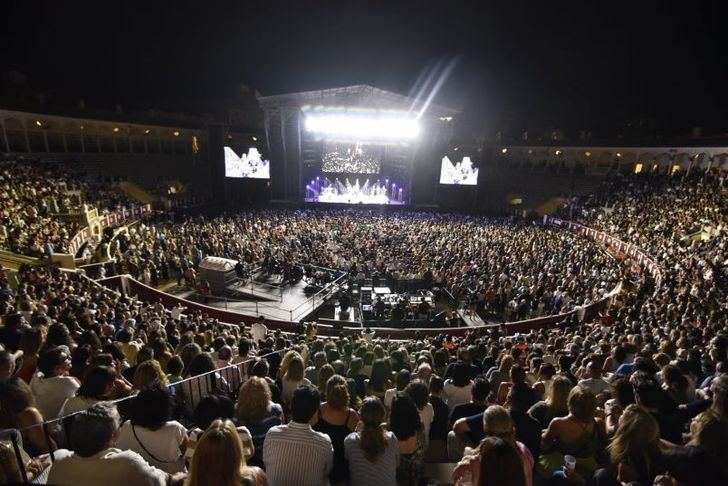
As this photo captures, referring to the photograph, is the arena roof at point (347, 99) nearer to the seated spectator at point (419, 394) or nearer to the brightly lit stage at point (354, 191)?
the brightly lit stage at point (354, 191)

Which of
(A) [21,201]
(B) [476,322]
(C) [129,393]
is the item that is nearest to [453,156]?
(B) [476,322]

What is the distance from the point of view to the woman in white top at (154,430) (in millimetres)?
2711

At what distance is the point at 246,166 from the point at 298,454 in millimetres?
37364

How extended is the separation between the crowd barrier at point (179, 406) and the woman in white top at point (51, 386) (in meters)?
0.38

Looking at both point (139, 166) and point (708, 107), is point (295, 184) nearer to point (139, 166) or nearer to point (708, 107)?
point (139, 166)

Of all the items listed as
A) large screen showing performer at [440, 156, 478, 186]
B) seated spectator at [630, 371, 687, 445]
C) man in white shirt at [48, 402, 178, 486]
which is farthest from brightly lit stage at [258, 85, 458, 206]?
man in white shirt at [48, 402, 178, 486]

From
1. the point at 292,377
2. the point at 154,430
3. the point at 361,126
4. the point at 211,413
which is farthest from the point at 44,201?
the point at 361,126

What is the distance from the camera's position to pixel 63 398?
368 centimetres

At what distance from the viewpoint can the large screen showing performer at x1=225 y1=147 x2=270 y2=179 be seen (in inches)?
1458

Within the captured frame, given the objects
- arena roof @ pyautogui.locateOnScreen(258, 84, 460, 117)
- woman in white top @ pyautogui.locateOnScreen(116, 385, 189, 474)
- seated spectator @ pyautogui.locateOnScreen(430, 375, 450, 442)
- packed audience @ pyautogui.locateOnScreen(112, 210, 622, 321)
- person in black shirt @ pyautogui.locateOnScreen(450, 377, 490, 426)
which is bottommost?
packed audience @ pyautogui.locateOnScreen(112, 210, 622, 321)

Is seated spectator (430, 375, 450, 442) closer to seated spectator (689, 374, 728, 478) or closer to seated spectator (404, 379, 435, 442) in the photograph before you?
seated spectator (404, 379, 435, 442)

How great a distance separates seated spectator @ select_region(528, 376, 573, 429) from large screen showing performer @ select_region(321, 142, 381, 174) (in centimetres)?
3386

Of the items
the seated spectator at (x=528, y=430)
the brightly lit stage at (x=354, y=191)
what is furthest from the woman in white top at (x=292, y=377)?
the brightly lit stage at (x=354, y=191)

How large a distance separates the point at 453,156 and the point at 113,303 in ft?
120
